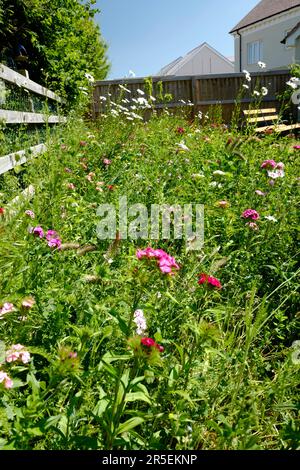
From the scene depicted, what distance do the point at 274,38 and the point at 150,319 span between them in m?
28.6

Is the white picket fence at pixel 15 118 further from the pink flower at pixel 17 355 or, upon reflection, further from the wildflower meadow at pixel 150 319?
the pink flower at pixel 17 355

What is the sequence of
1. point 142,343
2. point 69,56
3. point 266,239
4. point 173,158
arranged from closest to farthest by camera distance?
point 142,343, point 266,239, point 173,158, point 69,56

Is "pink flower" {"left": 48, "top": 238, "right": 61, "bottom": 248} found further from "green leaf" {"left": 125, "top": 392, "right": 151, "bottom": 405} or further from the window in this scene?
the window

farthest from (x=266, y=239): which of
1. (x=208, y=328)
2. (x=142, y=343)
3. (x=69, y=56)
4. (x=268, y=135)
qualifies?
(x=69, y=56)

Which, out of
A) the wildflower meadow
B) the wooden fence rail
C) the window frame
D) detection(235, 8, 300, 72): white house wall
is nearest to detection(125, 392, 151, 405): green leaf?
the wildflower meadow

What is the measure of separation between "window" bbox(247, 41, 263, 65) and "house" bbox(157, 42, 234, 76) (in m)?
11.8

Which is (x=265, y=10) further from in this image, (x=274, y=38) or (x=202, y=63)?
(x=202, y=63)

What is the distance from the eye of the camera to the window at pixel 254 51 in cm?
2817

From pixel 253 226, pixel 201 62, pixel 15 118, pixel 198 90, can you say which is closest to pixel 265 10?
pixel 201 62

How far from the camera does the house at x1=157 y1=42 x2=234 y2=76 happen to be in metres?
41.1

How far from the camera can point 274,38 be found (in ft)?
85.9
